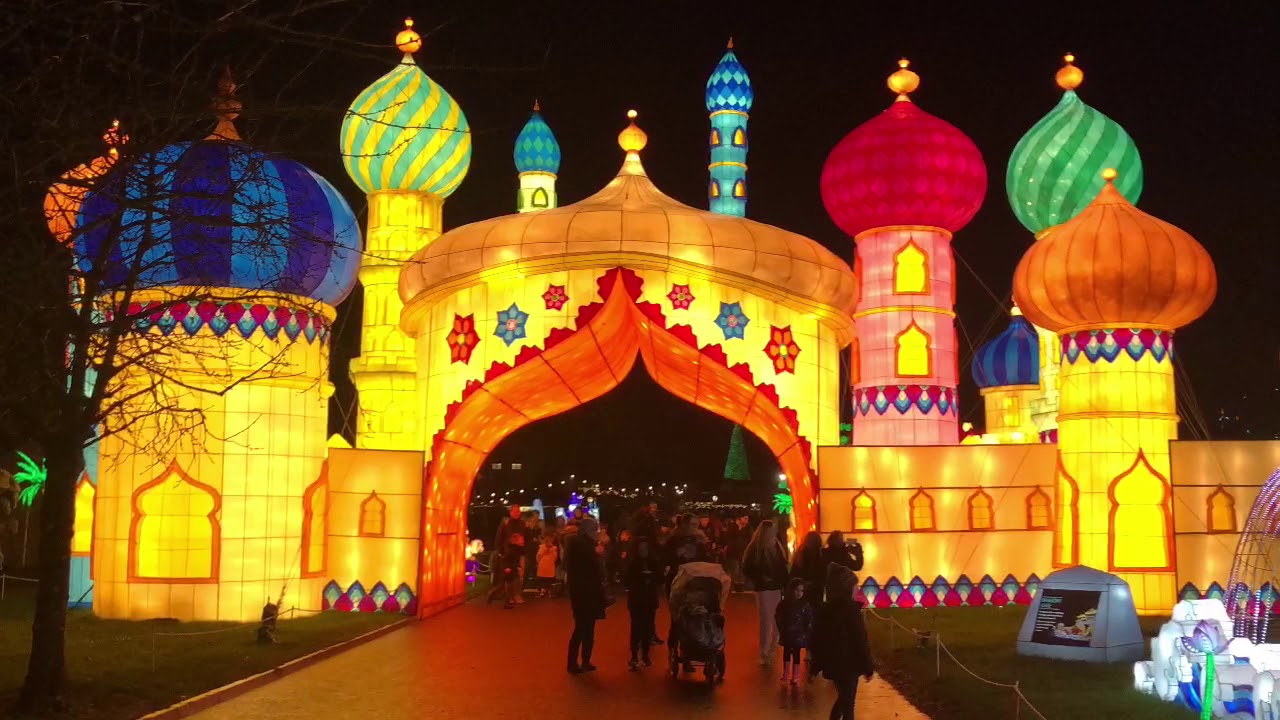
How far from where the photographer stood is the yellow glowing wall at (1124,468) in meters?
19.0

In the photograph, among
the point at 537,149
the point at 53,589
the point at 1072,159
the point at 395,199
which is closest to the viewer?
the point at 53,589

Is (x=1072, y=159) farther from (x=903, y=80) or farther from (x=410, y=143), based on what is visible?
(x=410, y=143)

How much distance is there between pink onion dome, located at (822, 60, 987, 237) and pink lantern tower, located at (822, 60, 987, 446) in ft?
0.06

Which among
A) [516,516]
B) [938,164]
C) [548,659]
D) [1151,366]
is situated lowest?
[548,659]

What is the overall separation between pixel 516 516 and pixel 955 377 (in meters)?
8.75

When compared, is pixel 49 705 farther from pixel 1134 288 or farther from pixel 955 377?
Result: pixel 955 377

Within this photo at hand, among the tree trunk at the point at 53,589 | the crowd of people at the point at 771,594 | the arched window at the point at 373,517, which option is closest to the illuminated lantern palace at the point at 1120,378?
the crowd of people at the point at 771,594

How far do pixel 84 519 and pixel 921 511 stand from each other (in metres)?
11.6

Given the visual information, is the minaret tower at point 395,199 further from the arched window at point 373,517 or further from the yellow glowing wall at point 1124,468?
the yellow glowing wall at point 1124,468

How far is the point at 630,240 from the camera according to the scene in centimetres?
1812

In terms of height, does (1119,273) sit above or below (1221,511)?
above

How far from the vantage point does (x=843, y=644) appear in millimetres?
9203

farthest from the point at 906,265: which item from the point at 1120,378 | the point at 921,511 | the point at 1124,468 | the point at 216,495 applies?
the point at 216,495

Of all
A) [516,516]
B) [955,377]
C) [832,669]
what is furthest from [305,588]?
[955,377]
